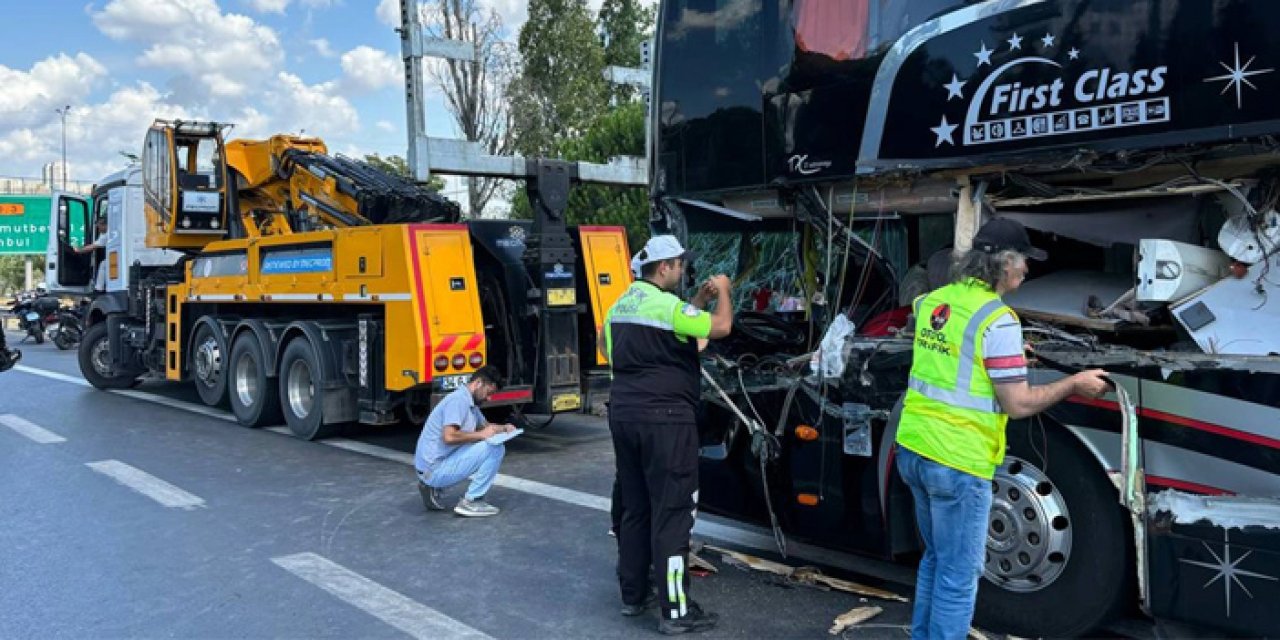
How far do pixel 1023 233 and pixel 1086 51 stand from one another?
2.66 ft

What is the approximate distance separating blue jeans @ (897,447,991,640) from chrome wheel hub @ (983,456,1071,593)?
1.44 feet

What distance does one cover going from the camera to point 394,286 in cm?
844

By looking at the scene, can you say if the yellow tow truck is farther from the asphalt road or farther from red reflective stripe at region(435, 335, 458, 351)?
the asphalt road

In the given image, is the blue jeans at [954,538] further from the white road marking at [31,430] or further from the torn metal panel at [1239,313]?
the white road marking at [31,430]

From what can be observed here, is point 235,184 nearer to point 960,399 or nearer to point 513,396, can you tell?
point 513,396

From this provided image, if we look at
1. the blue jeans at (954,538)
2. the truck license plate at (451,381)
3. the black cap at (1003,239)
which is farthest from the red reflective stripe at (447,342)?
the black cap at (1003,239)

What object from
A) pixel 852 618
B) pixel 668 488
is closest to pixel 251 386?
pixel 668 488

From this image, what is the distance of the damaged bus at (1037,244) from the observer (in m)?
3.52

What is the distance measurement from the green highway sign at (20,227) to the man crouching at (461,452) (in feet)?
113

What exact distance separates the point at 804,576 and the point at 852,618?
1.95 feet

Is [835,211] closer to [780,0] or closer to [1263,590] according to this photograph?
[780,0]

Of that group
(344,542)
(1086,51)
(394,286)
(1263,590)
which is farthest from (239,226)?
(1263,590)

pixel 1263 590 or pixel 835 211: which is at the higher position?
pixel 835 211

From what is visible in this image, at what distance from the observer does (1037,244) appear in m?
4.62
